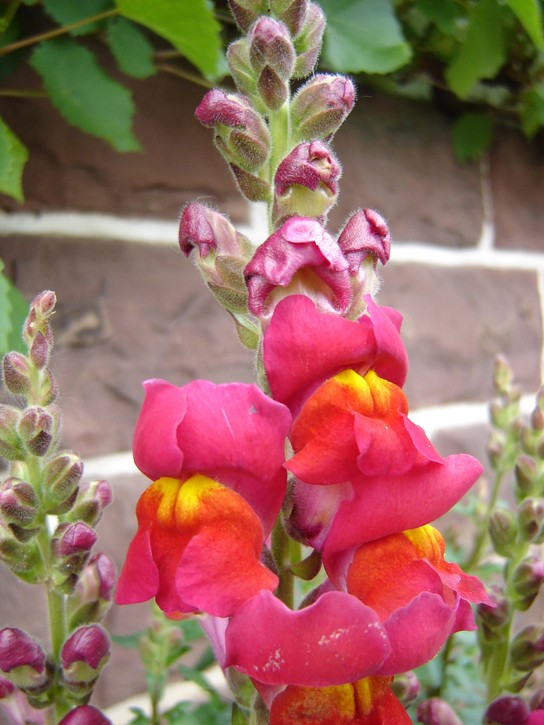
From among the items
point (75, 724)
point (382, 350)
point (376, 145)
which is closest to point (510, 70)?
point (376, 145)

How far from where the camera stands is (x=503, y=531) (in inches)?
21.8

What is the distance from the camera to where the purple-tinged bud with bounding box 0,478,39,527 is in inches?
13.8

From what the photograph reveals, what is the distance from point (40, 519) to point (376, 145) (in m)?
0.70

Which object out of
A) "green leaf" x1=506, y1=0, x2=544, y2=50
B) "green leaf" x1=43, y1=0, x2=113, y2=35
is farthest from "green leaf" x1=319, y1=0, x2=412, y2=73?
"green leaf" x1=43, y1=0, x2=113, y2=35

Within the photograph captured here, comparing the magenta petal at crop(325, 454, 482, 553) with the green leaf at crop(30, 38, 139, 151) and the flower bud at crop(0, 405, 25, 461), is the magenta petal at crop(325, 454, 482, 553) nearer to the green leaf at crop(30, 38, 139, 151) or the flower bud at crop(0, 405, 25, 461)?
the flower bud at crop(0, 405, 25, 461)

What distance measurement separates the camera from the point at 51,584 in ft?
1.28

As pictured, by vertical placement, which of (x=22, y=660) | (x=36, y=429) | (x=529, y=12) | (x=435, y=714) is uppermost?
(x=529, y=12)

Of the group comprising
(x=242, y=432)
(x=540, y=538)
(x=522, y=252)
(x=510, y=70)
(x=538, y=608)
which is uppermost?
(x=242, y=432)

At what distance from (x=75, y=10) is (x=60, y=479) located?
426 millimetres

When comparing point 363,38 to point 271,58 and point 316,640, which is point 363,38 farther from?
point 316,640

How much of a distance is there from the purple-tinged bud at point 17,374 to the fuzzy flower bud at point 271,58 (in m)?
0.19

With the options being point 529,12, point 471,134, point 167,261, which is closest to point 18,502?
Result: point 167,261

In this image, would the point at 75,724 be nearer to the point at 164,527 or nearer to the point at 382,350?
the point at 164,527

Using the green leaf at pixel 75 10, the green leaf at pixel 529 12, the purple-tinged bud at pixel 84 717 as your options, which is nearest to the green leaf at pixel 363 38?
the green leaf at pixel 529 12
